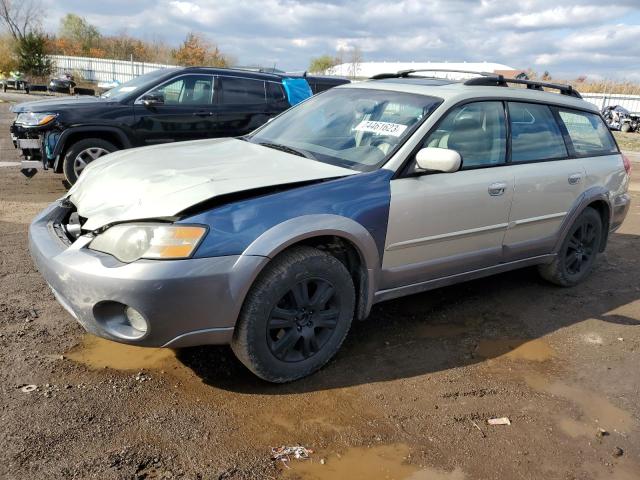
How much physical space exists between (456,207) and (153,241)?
198 cm

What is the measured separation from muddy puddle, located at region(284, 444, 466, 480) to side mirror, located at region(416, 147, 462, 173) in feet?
5.34

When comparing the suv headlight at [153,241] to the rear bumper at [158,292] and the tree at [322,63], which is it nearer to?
the rear bumper at [158,292]

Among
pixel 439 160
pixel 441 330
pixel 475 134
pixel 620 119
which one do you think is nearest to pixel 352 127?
pixel 439 160

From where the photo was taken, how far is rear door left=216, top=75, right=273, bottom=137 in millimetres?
8008

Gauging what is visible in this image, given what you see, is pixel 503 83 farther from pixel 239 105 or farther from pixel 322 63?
pixel 322 63

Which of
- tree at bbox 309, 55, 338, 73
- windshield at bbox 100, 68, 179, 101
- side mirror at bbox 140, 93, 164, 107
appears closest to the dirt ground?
side mirror at bbox 140, 93, 164, 107

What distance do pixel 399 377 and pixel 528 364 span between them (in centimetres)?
94

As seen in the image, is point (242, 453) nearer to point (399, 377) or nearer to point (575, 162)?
point (399, 377)

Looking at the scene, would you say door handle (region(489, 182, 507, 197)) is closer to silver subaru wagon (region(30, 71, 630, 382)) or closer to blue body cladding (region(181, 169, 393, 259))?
silver subaru wagon (region(30, 71, 630, 382))

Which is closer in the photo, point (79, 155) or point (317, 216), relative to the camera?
point (317, 216)

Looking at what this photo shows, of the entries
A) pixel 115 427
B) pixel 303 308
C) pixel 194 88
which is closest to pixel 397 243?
pixel 303 308

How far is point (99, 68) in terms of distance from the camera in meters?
37.4

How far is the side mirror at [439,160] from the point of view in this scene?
10.7ft

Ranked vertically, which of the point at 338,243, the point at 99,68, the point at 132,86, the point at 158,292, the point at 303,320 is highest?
the point at 99,68
